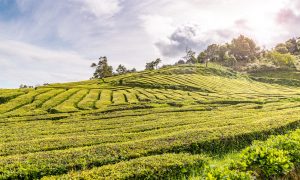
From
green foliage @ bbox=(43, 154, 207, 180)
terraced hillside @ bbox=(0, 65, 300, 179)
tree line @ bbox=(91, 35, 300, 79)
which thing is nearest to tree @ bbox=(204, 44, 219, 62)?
tree line @ bbox=(91, 35, 300, 79)

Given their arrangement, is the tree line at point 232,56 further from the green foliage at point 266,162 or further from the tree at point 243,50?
the green foliage at point 266,162

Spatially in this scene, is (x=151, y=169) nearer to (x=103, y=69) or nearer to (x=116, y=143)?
(x=116, y=143)

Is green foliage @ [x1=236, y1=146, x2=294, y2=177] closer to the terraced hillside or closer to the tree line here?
the terraced hillside

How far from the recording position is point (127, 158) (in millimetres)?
19891

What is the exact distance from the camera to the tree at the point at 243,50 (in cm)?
18188

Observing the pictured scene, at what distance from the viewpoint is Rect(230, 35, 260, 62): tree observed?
182 metres

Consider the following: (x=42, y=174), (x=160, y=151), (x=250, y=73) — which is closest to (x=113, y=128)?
(x=160, y=151)

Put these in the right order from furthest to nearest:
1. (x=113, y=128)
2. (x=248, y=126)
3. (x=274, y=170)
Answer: (x=113, y=128) → (x=248, y=126) → (x=274, y=170)

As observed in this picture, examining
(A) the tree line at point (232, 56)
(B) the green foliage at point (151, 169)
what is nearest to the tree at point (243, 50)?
(A) the tree line at point (232, 56)

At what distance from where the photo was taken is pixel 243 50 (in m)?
182

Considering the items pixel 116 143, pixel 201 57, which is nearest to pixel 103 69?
pixel 201 57

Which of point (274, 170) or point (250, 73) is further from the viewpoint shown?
point (250, 73)

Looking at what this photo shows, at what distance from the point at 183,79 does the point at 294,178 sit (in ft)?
292

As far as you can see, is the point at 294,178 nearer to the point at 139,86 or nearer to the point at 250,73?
the point at 139,86
